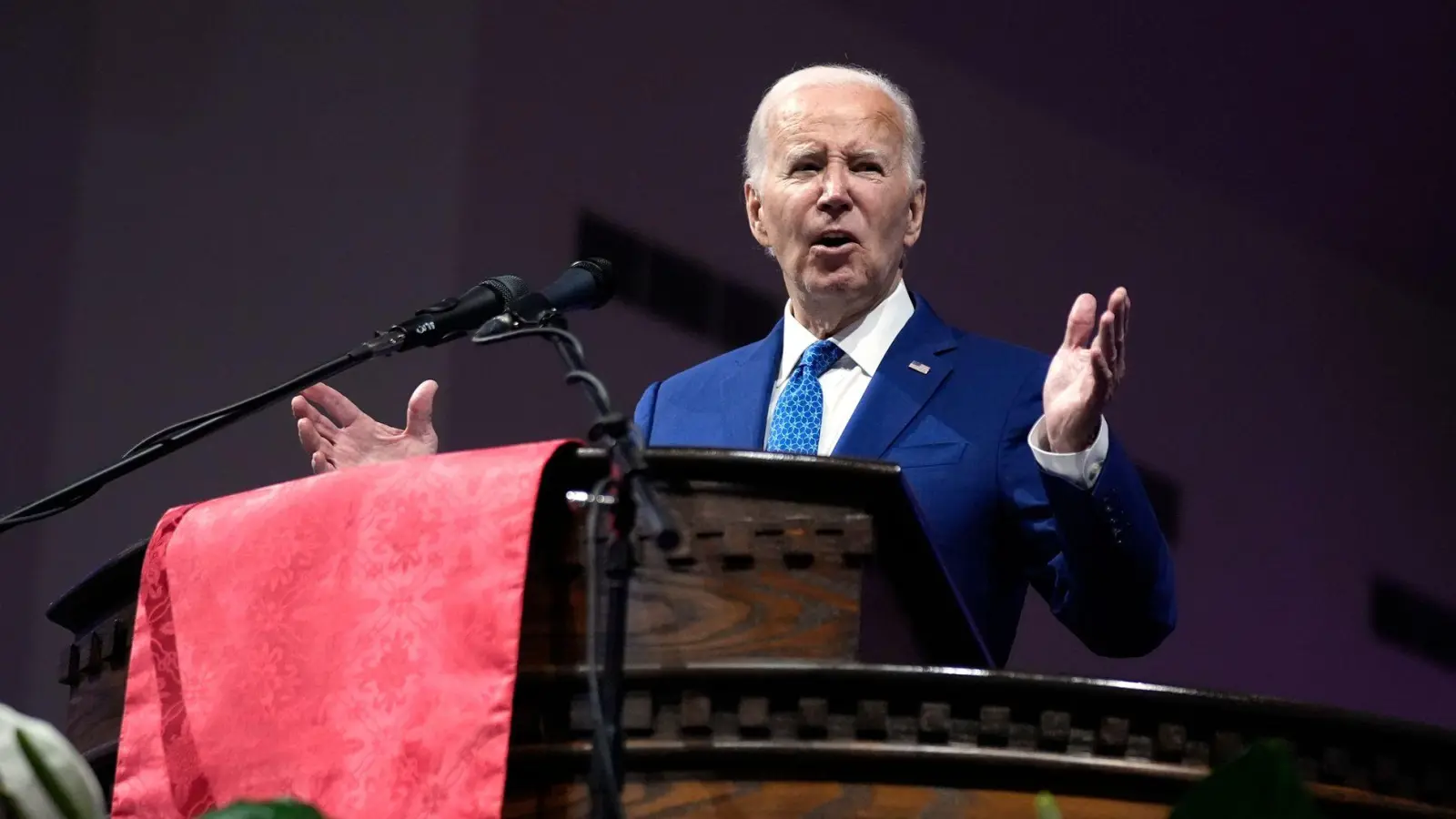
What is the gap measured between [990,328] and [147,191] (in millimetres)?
1549

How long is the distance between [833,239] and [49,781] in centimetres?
169

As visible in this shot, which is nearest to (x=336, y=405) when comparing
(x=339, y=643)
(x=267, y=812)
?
(x=339, y=643)

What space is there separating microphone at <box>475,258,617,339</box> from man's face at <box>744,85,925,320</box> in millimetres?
848

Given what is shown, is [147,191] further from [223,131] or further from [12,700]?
[12,700]

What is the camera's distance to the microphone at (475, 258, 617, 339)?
56.1 inches

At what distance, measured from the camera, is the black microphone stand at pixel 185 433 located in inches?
59.6

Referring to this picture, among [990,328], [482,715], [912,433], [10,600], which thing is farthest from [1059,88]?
[482,715]

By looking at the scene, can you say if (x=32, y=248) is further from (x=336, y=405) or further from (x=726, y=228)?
(x=336, y=405)

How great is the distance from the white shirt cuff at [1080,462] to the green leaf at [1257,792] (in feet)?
3.31

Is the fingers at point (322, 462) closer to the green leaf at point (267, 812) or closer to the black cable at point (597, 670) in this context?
the black cable at point (597, 670)

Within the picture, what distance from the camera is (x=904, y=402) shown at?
7.04 ft

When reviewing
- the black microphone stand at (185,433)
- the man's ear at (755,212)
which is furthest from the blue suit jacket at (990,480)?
the black microphone stand at (185,433)

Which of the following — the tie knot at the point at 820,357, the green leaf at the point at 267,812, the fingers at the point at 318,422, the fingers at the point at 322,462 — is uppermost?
the tie knot at the point at 820,357

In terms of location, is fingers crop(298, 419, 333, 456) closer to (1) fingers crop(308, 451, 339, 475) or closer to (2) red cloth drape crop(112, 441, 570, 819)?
(1) fingers crop(308, 451, 339, 475)
